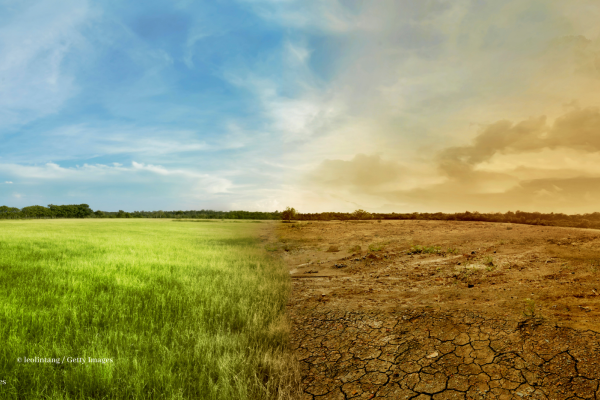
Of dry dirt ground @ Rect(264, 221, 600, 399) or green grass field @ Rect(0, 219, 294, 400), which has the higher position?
dry dirt ground @ Rect(264, 221, 600, 399)

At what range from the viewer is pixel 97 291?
8625mm

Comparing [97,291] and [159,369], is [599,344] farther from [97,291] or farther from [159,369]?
[97,291]

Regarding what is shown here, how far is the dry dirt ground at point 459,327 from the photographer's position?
383 cm

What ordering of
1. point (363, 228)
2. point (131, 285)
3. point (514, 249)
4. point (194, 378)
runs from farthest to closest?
point (363, 228) < point (514, 249) < point (131, 285) < point (194, 378)

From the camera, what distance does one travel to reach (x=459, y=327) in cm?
503

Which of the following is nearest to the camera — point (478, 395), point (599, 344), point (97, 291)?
point (478, 395)

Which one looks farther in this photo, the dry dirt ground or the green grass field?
the green grass field

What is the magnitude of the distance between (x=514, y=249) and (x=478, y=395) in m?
9.62

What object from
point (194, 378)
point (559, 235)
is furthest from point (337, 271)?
point (559, 235)

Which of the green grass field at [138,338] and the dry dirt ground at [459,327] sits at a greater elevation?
the dry dirt ground at [459,327]

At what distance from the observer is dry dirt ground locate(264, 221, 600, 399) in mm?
3828

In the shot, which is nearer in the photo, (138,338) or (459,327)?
(459,327)

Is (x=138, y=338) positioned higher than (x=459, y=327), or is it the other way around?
(x=459, y=327)

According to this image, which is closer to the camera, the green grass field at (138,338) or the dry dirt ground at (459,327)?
the dry dirt ground at (459,327)
